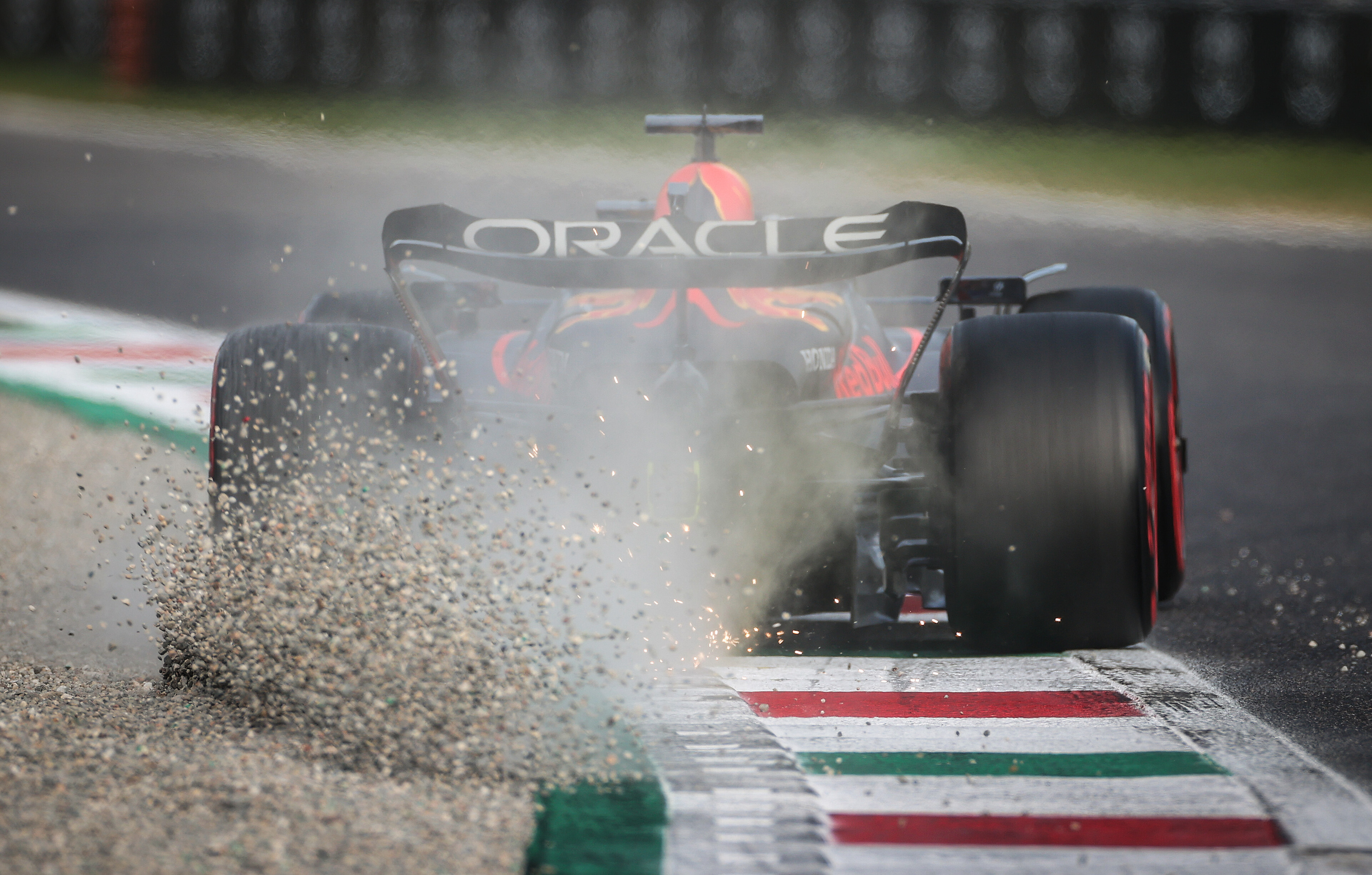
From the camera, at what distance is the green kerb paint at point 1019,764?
2947 millimetres

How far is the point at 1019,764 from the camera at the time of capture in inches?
118

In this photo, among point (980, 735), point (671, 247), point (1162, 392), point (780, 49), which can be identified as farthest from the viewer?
point (780, 49)

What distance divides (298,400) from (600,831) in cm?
174

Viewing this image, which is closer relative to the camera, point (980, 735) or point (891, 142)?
point (980, 735)

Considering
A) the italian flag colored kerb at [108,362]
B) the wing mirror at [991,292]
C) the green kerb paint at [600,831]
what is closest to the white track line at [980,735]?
the green kerb paint at [600,831]

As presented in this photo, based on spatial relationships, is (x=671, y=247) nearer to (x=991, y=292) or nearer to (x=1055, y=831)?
(x=1055, y=831)

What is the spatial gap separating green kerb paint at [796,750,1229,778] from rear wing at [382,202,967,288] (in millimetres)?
1279

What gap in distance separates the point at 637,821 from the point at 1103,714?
1383 mm

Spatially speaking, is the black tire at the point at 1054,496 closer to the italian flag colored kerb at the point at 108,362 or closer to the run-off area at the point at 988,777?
the run-off area at the point at 988,777

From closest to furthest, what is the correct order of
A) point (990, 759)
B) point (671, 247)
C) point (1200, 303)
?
1. point (990, 759)
2. point (671, 247)
3. point (1200, 303)

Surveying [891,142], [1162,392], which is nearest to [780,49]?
[891,142]

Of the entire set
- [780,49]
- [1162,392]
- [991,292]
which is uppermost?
[780,49]

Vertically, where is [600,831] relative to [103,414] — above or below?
below

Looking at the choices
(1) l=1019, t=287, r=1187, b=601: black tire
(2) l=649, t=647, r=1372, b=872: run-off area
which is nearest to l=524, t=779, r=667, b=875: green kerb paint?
(2) l=649, t=647, r=1372, b=872: run-off area
